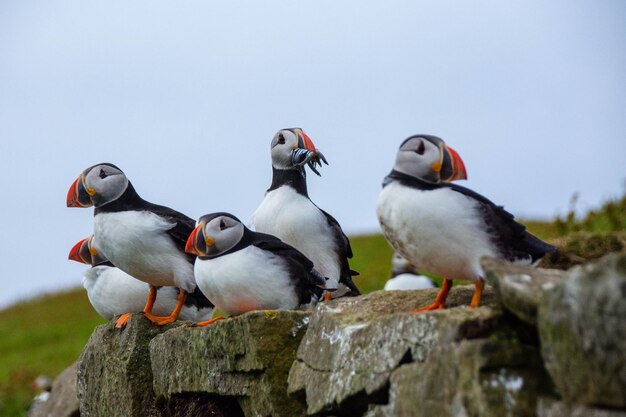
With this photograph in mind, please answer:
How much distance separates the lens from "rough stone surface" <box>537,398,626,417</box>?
12.2ft

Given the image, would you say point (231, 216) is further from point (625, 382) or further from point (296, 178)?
point (625, 382)

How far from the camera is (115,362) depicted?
764cm

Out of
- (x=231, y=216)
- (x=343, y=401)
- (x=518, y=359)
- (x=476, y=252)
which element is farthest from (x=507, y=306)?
(x=231, y=216)

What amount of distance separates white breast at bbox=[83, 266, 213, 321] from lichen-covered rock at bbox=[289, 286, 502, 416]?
231 centimetres

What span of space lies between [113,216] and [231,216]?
3.86ft

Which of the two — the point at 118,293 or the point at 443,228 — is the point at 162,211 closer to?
the point at 118,293

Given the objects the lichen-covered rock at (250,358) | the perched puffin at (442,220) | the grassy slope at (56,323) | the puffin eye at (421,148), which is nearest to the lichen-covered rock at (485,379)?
the perched puffin at (442,220)

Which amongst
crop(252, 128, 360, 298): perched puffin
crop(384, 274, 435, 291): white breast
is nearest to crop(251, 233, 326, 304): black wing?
crop(252, 128, 360, 298): perched puffin

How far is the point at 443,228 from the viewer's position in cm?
512

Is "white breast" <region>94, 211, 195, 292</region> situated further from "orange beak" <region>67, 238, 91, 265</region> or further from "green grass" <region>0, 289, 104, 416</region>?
"green grass" <region>0, 289, 104, 416</region>

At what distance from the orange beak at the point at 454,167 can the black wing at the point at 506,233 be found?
0.05 m

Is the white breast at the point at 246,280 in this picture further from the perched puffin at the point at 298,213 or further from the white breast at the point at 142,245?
the perched puffin at the point at 298,213

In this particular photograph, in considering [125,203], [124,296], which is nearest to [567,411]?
[125,203]

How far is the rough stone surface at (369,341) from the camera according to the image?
4.68m
